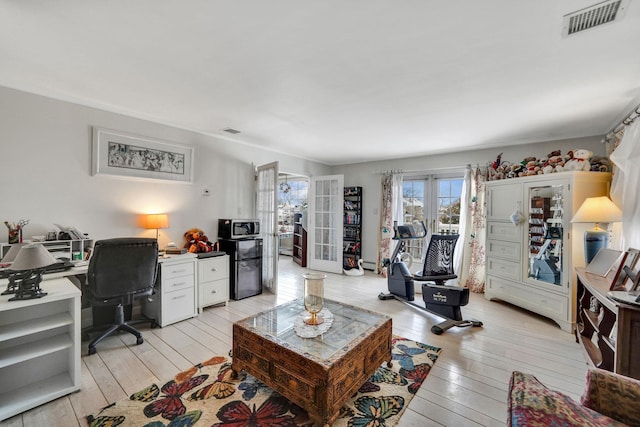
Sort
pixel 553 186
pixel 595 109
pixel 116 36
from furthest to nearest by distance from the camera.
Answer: pixel 553 186 < pixel 595 109 < pixel 116 36

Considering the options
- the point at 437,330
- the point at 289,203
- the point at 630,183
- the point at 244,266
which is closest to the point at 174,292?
the point at 244,266

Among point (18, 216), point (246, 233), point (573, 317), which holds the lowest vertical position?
point (573, 317)

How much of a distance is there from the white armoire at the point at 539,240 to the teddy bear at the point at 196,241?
409cm

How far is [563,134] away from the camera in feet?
Answer: 12.3

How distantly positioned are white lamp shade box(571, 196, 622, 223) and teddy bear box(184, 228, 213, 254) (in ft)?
14.1

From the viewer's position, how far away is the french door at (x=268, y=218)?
421 cm

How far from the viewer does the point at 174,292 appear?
3.07m

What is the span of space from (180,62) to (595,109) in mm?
4022

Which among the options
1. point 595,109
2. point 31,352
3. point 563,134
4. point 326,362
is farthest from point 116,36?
point 563,134

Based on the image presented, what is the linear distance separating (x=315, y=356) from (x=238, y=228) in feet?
9.07

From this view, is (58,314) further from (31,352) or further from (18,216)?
(18,216)

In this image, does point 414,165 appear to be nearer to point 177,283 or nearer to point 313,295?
point 313,295

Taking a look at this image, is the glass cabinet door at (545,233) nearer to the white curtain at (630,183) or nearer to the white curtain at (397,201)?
the white curtain at (630,183)

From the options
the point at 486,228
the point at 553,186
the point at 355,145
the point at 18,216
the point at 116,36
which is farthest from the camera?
the point at 355,145
